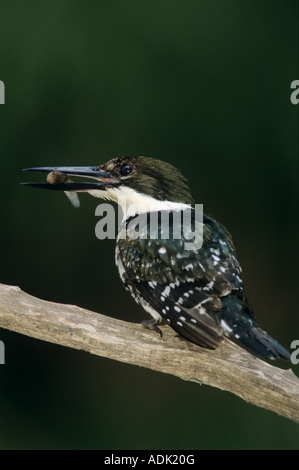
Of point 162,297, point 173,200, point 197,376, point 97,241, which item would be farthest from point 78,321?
point 97,241

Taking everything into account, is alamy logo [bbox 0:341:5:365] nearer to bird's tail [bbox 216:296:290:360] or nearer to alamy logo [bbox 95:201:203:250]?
alamy logo [bbox 95:201:203:250]

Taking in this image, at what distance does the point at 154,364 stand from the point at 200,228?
531 millimetres

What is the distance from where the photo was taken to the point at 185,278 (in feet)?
8.59

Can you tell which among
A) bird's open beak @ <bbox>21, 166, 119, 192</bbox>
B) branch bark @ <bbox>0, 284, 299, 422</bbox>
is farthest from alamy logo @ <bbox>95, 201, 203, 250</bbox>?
branch bark @ <bbox>0, 284, 299, 422</bbox>

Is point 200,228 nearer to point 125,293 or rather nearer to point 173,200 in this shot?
point 173,200

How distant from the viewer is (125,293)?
14.1 feet

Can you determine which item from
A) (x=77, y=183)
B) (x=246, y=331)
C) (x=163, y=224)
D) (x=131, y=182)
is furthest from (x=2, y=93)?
(x=246, y=331)

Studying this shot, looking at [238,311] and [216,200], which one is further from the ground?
[216,200]

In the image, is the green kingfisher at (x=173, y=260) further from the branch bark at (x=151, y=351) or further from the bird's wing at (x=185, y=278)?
the branch bark at (x=151, y=351)

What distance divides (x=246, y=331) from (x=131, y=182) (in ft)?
2.63

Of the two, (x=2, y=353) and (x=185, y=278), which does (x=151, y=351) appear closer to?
(x=185, y=278)

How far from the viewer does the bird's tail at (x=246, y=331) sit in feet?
8.11

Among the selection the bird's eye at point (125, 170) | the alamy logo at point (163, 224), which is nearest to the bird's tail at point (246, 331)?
the alamy logo at point (163, 224)

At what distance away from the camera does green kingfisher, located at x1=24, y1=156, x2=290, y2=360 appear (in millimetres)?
2533
